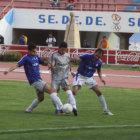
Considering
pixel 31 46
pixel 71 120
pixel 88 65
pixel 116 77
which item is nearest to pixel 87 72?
pixel 88 65

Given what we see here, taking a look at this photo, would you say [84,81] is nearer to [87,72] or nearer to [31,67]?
[87,72]

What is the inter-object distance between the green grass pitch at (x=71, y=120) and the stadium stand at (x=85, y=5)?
23141mm

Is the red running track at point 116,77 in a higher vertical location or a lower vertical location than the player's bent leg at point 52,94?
lower

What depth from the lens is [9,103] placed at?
16.1m

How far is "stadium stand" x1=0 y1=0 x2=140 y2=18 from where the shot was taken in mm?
41656

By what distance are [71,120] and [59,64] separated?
1671 millimetres

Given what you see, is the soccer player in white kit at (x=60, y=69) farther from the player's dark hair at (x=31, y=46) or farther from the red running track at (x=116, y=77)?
the red running track at (x=116, y=77)

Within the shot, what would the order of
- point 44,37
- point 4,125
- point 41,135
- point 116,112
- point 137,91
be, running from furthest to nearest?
point 44,37
point 137,91
point 116,112
point 4,125
point 41,135

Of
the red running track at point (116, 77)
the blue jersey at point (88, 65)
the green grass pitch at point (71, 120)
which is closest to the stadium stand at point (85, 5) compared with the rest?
the red running track at point (116, 77)

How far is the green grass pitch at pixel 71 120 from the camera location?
33.9 feet

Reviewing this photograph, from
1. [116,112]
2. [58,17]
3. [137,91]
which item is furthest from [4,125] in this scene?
[58,17]

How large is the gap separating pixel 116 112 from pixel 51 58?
7.96 feet

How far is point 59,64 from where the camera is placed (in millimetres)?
13570

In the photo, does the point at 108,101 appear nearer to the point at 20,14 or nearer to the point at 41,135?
the point at 41,135
